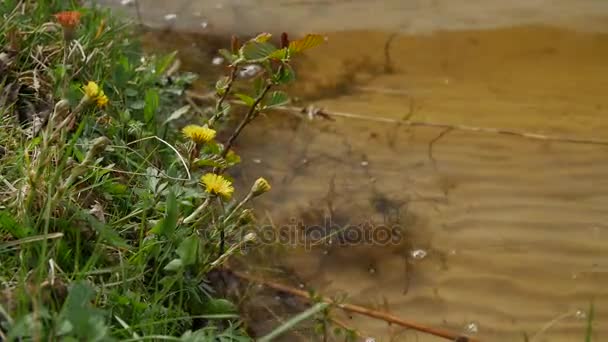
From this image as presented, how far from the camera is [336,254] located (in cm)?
309

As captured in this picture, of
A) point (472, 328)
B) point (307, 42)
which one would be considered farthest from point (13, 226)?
point (472, 328)

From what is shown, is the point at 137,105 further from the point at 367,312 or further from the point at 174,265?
the point at 367,312

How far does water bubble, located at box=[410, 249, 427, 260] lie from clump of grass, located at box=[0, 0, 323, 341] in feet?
2.24

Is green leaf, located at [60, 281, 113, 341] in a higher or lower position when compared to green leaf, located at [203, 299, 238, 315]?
higher

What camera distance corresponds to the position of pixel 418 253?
3.08 meters

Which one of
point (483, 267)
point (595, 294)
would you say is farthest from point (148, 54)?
point (595, 294)

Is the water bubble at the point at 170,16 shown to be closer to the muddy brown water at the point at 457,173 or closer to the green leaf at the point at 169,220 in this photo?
the muddy brown water at the point at 457,173

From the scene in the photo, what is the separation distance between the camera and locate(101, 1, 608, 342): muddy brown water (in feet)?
9.57

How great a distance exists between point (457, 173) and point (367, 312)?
0.85m

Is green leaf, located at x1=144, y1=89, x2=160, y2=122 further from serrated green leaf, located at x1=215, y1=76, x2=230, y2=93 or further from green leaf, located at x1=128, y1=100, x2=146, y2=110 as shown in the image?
serrated green leaf, located at x1=215, y1=76, x2=230, y2=93

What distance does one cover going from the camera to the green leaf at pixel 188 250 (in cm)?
235

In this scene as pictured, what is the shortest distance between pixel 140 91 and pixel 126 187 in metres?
0.81

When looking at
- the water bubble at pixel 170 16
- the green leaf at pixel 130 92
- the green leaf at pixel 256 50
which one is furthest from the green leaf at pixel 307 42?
the water bubble at pixel 170 16

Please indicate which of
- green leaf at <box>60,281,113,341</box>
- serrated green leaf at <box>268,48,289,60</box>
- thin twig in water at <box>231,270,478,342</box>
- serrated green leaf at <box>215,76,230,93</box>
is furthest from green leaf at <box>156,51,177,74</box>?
green leaf at <box>60,281,113,341</box>
